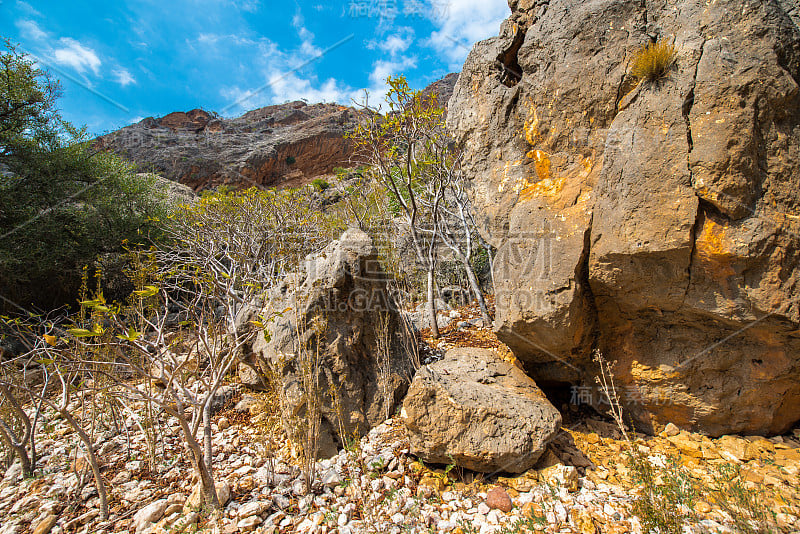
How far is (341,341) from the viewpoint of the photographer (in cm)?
363

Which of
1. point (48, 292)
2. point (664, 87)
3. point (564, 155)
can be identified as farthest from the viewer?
point (48, 292)

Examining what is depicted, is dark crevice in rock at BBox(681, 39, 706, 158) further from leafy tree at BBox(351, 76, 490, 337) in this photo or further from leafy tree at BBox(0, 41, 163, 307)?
leafy tree at BBox(0, 41, 163, 307)

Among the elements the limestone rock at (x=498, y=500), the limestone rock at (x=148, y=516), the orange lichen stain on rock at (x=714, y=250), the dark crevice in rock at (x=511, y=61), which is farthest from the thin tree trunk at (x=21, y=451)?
the orange lichen stain on rock at (x=714, y=250)

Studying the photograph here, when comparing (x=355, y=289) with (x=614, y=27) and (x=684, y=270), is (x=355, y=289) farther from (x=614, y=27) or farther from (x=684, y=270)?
(x=614, y=27)

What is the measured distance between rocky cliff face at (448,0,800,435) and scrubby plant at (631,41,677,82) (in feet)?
0.19

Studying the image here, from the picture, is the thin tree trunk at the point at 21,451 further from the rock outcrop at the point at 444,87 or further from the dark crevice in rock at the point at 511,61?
the rock outcrop at the point at 444,87

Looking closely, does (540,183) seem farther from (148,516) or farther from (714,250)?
(148,516)

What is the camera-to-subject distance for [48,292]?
7.81 metres

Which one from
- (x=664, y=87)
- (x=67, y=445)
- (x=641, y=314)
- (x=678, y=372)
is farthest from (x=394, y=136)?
(x=67, y=445)

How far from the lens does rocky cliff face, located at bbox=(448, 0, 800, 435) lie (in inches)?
96.4

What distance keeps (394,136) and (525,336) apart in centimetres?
355

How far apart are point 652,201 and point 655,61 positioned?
3.90ft

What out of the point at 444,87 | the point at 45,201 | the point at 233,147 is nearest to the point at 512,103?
the point at 45,201

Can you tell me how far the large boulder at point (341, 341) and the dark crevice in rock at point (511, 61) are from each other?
2.45 meters
